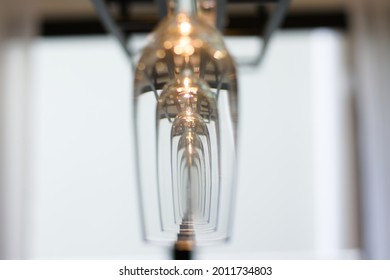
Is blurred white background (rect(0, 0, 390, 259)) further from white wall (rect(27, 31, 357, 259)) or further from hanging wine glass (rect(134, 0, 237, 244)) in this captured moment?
hanging wine glass (rect(134, 0, 237, 244))

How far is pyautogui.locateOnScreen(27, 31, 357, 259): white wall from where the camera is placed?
190cm

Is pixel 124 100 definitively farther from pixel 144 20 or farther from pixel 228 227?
pixel 228 227

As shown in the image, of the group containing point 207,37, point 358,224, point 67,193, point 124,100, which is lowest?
point 358,224

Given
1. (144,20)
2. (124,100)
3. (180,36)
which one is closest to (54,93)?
(124,100)

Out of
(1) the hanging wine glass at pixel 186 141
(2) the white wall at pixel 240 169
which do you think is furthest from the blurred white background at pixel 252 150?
(1) the hanging wine glass at pixel 186 141

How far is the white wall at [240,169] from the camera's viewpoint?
1.90 meters

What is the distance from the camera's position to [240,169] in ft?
6.29

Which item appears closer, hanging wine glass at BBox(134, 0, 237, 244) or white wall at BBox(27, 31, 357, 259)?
hanging wine glass at BBox(134, 0, 237, 244)

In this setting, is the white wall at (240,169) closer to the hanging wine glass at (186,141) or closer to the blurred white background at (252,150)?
the blurred white background at (252,150)

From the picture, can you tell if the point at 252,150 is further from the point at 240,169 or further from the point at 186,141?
the point at 186,141

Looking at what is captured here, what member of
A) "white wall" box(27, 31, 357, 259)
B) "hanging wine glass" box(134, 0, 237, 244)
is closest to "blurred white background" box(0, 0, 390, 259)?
"white wall" box(27, 31, 357, 259)

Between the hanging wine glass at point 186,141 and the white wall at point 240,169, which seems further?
the white wall at point 240,169

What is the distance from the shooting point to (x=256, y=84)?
6.43 feet
